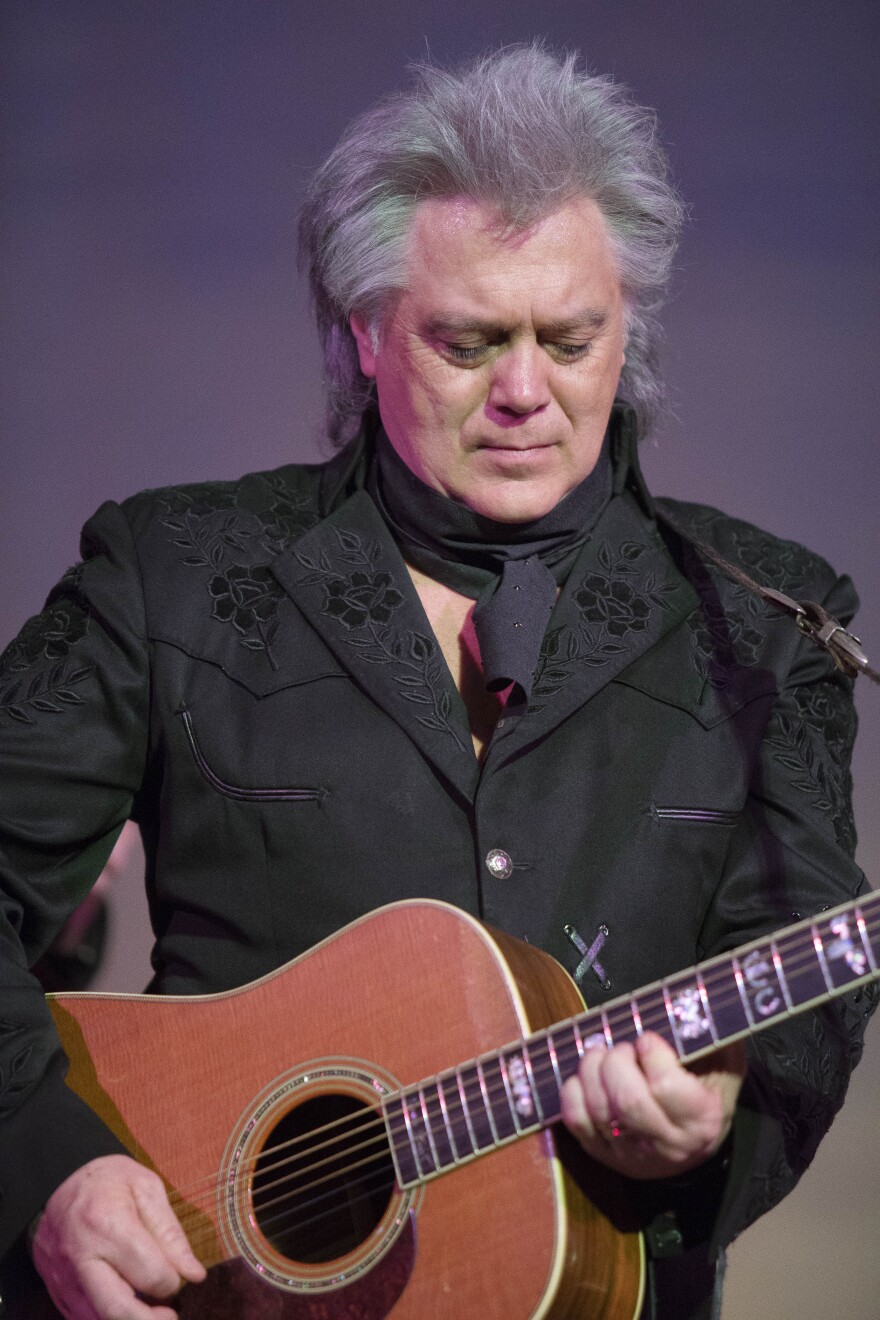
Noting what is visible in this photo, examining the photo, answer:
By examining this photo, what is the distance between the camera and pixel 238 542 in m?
2.33

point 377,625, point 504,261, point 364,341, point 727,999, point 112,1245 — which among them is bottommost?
point 112,1245

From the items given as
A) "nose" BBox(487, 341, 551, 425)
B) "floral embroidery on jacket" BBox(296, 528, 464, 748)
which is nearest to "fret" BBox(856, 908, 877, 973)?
"floral embroidery on jacket" BBox(296, 528, 464, 748)

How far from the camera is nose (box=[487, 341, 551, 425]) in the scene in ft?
6.88

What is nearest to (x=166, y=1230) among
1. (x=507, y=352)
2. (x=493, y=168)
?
(x=507, y=352)

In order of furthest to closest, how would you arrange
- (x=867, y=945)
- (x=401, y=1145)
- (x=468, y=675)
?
(x=468, y=675) → (x=401, y=1145) → (x=867, y=945)

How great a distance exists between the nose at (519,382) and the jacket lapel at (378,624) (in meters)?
0.30

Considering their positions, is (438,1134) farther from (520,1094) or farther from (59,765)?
(59,765)

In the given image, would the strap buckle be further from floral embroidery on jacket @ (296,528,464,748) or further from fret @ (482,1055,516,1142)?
fret @ (482,1055,516,1142)

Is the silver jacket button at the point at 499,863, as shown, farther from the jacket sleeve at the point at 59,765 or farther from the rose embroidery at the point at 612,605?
the jacket sleeve at the point at 59,765

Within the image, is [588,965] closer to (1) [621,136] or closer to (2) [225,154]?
(1) [621,136]

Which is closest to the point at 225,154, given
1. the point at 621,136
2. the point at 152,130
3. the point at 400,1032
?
the point at 152,130

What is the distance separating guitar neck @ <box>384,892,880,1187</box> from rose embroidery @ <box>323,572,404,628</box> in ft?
2.48

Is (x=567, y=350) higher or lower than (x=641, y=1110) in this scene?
higher

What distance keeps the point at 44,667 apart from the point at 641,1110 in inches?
42.6
